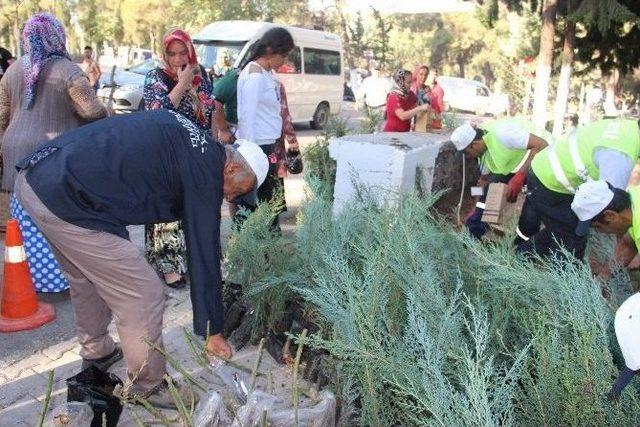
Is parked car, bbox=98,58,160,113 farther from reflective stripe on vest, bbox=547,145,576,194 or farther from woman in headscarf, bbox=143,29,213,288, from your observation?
reflective stripe on vest, bbox=547,145,576,194

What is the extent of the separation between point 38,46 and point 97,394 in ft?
7.00

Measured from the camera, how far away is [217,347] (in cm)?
240

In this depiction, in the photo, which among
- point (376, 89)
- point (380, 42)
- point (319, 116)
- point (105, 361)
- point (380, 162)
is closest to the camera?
point (105, 361)

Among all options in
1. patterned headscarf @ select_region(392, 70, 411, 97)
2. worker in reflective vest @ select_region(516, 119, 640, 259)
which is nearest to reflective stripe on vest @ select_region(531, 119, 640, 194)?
worker in reflective vest @ select_region(516, 119, 640, 259)

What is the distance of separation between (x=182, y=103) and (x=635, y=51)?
8192mm

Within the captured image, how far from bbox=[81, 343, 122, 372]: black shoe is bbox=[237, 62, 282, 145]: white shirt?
6.18ft

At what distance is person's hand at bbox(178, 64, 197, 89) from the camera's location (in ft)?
12.5

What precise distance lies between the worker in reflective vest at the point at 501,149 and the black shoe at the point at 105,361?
260cm

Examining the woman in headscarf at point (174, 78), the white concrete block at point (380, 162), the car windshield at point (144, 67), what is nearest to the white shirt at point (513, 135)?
the white concrete block at point (380, 162)

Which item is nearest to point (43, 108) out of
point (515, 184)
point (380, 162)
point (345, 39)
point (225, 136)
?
point (225, 136)

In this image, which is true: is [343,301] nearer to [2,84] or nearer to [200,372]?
[200,372]

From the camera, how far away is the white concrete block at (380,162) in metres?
4.51

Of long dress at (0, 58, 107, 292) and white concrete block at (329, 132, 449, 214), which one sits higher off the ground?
long dress at (0, 58, 107, 292)

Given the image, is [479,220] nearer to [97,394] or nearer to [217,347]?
[217,347]
